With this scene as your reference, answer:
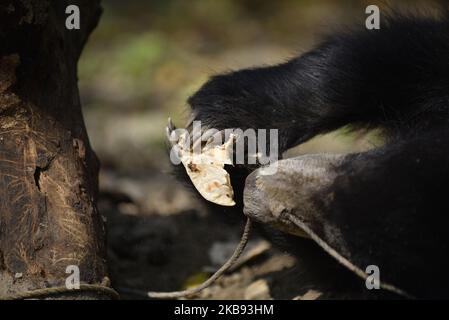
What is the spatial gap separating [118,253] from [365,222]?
162 centimetres

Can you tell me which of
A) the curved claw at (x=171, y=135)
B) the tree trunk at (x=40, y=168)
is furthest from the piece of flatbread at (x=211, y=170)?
the tree trunk at (x=40, y=168)

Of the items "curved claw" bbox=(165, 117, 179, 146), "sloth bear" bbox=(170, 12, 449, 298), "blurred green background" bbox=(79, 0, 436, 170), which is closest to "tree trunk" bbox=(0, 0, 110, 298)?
"curved claw" bbox=(165, 117, 179, 146)

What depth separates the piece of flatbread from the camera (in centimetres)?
250

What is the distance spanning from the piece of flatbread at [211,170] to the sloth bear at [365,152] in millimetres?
81

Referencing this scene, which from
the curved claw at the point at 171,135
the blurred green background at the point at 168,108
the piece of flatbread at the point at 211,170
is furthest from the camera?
the blurred green background at the point at 168,108

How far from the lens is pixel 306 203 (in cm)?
233

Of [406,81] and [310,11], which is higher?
[310,11]

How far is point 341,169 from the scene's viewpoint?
2.37 metres

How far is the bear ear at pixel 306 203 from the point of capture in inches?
90.0

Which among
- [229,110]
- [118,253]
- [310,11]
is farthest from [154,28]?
[229,110]

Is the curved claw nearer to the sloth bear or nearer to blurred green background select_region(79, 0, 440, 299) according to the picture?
the sloth bear

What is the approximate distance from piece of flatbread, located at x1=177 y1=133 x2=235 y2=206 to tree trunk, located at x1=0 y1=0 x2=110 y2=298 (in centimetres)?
33

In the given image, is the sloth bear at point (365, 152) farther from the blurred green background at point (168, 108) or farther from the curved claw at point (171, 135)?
the blurred green background at point (168, 108)
